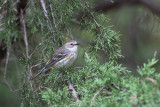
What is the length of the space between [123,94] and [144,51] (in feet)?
15.0

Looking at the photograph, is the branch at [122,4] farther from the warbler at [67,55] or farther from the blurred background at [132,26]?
the warbler at [67,55]

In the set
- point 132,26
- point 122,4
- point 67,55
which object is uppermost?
point 122,4

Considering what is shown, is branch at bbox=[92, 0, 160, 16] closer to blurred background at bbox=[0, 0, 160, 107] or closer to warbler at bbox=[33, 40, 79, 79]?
blurred background at bbox=[0, 0, 160, 107]

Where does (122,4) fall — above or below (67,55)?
above

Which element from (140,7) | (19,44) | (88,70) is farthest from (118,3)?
(88,70)

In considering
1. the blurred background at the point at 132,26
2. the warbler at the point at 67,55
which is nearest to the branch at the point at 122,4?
the blurred background at the point at 132,26

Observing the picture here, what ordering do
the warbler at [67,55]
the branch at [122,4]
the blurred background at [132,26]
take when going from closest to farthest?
1. the warbler at [67,55]
2. the branch at [122,4]
3. the blurred background at [132,26]

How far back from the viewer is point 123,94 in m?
2.06

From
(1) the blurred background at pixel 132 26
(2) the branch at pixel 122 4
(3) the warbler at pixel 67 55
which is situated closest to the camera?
(3) the warbler at pixel 67 55

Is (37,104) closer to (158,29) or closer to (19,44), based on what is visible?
(19,44)

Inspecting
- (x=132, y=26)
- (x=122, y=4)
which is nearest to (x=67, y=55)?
(x=132, y=26)

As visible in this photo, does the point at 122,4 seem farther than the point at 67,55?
Yes

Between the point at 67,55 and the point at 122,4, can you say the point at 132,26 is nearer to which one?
the point at 122,4

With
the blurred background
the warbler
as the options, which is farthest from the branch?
the warbler
